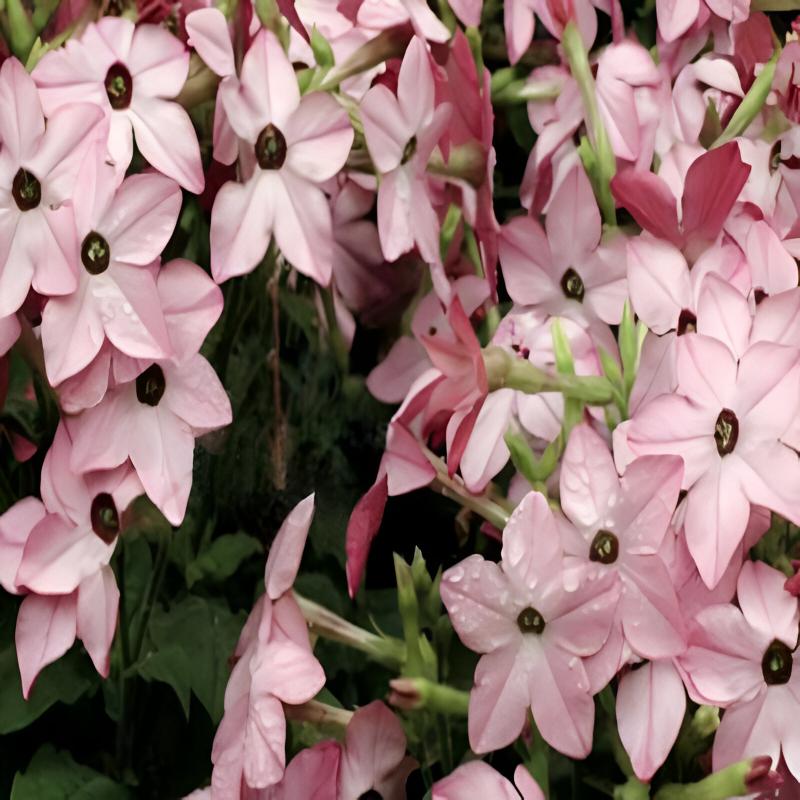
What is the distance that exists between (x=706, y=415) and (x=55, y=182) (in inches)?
9.4

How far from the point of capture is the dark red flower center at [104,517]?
20.2 inches

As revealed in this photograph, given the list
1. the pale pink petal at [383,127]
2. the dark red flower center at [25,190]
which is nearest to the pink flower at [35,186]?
the dark red flower center at [25,190]

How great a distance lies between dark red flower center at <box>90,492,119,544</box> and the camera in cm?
51

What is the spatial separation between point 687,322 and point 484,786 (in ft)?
0.61

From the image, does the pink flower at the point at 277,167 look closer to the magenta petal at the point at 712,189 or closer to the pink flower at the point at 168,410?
the pink flower at the point at 168,410

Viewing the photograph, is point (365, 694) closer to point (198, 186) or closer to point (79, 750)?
point (79, 750)

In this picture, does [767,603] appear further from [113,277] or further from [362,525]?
[113,277]

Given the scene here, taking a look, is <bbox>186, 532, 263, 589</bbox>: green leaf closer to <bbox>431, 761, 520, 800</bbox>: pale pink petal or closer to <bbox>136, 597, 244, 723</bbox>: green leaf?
<bbox>136, 597, 244, 723</bbox>: green leaf

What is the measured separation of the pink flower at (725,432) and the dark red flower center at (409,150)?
137mm

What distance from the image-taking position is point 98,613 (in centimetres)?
51

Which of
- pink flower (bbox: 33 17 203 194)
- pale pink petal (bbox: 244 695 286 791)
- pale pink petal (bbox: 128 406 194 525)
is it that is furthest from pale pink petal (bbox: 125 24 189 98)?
pale pink petal (bbox: 244 695 286 791)

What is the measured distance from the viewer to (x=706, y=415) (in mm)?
479

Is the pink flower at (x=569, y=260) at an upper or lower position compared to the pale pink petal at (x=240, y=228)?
lower

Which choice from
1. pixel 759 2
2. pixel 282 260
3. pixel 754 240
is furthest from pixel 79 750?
pixel 759 2
